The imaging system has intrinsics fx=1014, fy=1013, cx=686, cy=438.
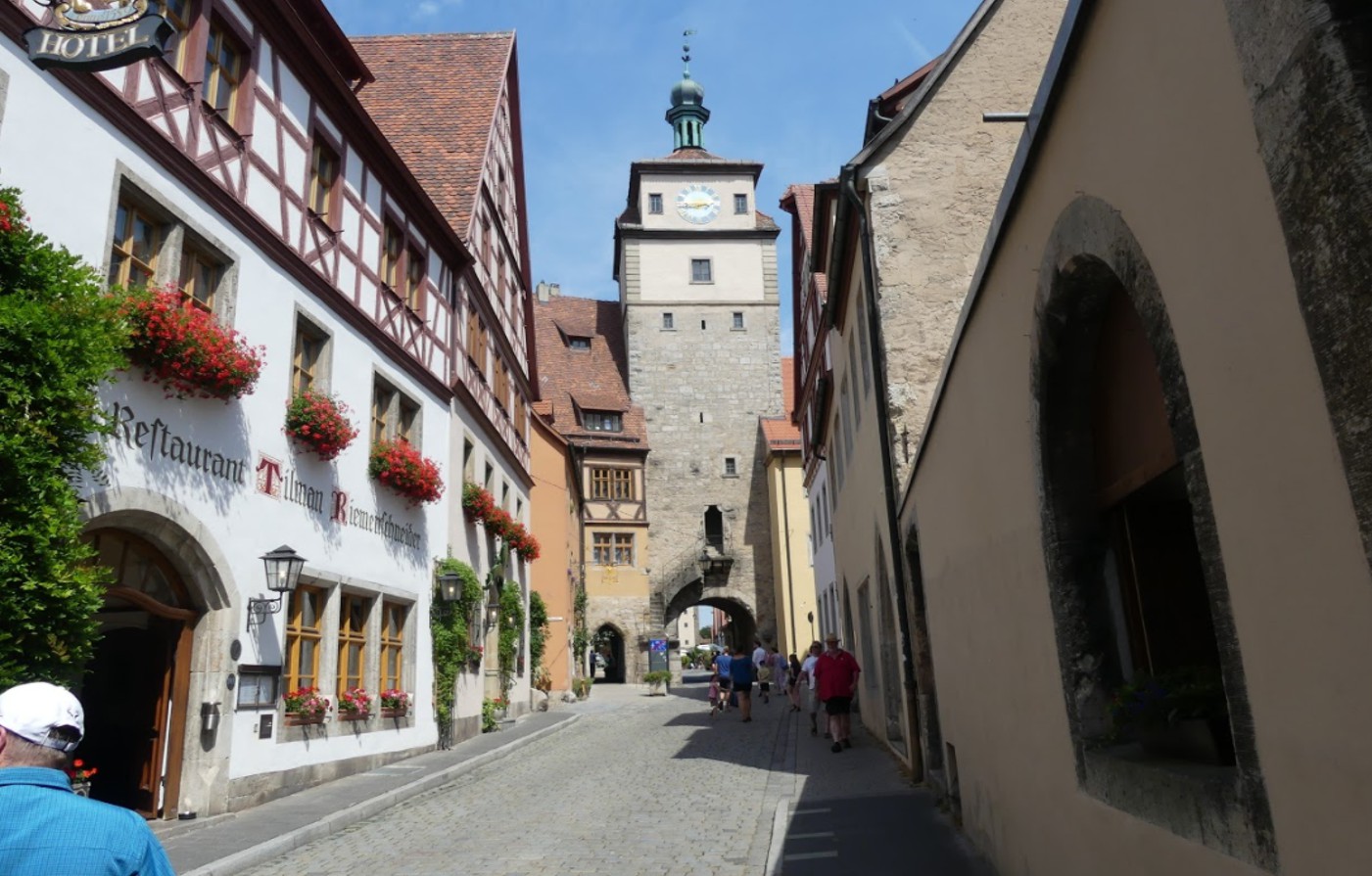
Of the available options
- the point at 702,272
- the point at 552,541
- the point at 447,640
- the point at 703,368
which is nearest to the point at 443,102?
the point at 447,640

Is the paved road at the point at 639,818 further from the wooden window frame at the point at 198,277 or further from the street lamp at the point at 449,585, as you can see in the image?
the wooden window frame at the point at 198,277

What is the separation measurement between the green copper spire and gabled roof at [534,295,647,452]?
797 cm

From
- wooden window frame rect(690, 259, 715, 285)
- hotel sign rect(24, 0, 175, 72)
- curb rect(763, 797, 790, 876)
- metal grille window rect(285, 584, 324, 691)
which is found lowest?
curb rect(763, 797, 790, 876)

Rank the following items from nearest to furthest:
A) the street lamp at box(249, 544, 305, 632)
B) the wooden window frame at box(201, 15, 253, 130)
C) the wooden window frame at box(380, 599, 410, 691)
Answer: the wooden window frame at box(201, 15, 253, 130) → the street lamp at box(249, 544, 305, 632) → the wooden window frame at box(380, 599, 410, 691)

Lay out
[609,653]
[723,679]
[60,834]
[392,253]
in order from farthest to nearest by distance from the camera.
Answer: [609,653], [723,679], [392,253], [60,834]

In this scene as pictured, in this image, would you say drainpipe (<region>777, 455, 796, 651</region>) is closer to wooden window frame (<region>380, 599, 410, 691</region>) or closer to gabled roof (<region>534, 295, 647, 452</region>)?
gabled roof (<region>534, 295, 647, 452</region>)

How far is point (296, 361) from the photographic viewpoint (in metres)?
10.9

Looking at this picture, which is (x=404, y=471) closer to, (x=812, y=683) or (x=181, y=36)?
(x=181, y=36)

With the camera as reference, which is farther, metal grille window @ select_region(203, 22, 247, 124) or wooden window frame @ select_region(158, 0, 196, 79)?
metal grille window @ select_region(203, 22, 247, 124)

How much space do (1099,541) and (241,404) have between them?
7778 mm

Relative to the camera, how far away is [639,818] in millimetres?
8484

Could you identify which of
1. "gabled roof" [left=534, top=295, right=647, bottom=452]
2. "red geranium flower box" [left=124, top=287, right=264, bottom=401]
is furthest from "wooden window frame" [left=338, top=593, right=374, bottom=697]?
"gabled roof" [left=534, top=295, right=647, bottom=452]

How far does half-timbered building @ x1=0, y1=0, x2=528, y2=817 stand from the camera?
7477 mm

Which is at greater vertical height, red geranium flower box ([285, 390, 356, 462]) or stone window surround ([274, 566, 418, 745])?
red geranium flower box ([285, 390, 356, 462])
